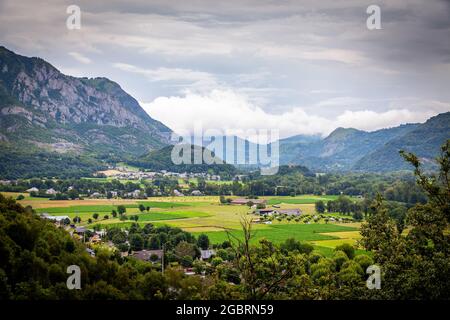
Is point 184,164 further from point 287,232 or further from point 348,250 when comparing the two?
point 348,250

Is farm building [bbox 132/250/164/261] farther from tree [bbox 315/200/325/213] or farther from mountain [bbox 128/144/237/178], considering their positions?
mountain [bbox 128/144/237/178]

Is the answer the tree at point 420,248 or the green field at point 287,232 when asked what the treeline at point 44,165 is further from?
the tree at point 420,248

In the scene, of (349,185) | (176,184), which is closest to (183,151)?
(176,184)

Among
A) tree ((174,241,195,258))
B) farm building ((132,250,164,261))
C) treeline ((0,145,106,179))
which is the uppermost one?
treeline ((0,145,106,179))

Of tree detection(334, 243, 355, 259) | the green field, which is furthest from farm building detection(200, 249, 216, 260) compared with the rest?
tree detection(334, 243, 355, 259)

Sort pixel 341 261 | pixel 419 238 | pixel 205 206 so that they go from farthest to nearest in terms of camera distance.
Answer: pixel 205 206 < pixel 341 261 < pixel 419 238

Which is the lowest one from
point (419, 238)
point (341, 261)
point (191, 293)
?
point (341, 261)

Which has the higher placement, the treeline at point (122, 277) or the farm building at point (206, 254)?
the treeline at point (122, 277)

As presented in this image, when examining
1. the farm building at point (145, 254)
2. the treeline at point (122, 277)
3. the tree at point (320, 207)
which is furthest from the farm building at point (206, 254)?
the tree at point (320, 207)

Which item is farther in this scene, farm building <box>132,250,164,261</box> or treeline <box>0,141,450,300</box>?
farm building <box>132,250,164,261</box>

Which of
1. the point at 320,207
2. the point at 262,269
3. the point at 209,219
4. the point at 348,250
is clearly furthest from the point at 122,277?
the point at 320,207
